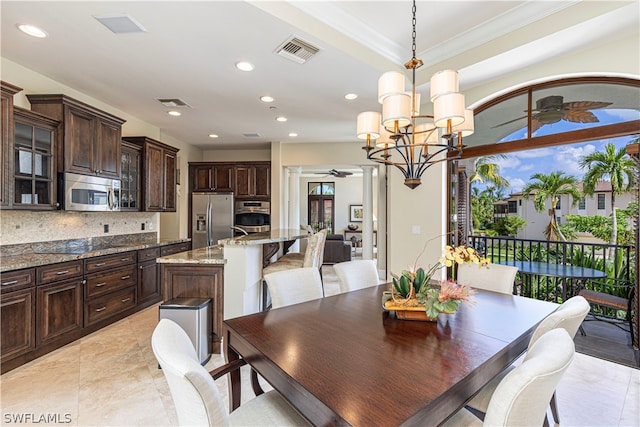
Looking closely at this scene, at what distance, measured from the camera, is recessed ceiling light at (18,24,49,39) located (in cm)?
242

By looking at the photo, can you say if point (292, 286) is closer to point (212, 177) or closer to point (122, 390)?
point (122, 390)

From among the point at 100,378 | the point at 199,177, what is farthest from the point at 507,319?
the point at 199,177

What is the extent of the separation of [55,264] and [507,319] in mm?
3719

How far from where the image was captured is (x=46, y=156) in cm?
305

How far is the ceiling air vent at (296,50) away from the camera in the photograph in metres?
2.60

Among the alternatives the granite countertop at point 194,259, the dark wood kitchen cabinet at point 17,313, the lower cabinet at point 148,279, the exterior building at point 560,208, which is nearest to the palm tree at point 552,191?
the exterior building at point 560,208

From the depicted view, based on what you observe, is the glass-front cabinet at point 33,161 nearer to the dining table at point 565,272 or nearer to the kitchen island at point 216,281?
the kitchen island at point 216,281

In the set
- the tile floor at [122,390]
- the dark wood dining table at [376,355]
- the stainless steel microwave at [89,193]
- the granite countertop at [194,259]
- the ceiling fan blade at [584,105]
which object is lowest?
the tile floor at [122,390]

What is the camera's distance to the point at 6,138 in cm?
258

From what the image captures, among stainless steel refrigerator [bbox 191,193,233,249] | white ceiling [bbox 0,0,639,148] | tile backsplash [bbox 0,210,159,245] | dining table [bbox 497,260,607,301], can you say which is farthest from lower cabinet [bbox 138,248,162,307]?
dining table [bbox 497,260,607,301]

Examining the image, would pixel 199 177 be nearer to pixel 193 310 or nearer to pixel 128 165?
pixel 128 165

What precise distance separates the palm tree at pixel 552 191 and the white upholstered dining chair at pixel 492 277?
209 cm

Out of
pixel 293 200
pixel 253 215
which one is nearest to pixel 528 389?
pixel 253 215

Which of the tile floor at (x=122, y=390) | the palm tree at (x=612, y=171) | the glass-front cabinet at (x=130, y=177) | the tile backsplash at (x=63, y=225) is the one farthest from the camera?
the glass-front cabinet at (x=130, y=177)
